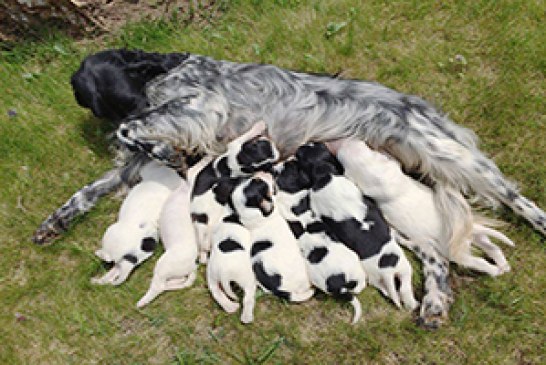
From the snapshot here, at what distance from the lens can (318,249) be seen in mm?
3381

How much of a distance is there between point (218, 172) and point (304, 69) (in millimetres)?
1692

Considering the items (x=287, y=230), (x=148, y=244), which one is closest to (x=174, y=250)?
(x=148, y=244)

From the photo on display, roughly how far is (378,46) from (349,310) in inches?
103

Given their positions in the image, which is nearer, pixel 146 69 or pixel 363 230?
pixel 363 230

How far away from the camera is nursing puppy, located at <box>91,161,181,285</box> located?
3646 millimetres

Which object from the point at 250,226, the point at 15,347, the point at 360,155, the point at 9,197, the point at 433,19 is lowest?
the point at 15,347

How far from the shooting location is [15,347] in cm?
366

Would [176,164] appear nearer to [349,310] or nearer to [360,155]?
[360,155]

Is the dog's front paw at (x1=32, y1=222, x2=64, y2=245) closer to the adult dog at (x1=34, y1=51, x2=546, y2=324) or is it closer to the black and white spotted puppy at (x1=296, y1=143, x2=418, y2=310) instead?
the adult dog at (x1=34, y1=51, x2=546, y2=324)

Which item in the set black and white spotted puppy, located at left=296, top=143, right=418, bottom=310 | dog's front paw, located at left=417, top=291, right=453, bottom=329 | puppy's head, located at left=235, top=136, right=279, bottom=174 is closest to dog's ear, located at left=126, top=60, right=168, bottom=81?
puppy's head, located at left=235, top=136, right=279, bottom=174

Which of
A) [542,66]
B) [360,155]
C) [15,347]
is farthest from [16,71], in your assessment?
[542,66]

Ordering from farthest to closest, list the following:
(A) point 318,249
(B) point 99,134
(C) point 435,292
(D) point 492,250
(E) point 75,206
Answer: (B) point 99,134 < (E) point 75,206 < (D) point 492,250 < (C) point 435,292 < (A) point 318,249

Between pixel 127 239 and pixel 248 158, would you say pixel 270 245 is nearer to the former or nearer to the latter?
pixel 248 158

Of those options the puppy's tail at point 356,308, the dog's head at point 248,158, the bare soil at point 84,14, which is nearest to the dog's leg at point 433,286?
the puppy's tail at point 356,308
